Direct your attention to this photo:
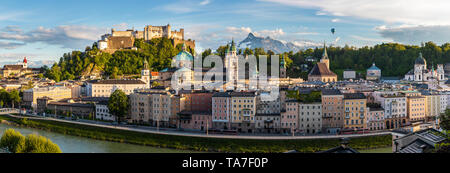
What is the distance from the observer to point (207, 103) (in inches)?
1078

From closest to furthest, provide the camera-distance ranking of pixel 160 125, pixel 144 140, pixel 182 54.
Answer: pixel 144 140, pixel 160 125, pixel 182 54

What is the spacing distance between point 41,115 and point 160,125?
1297cm

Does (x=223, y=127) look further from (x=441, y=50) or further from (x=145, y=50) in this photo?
(x=441, y=50)

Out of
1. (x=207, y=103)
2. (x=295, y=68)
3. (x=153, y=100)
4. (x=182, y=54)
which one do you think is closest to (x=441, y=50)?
(x=295, y=68)

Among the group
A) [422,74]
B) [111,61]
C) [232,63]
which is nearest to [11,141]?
[232,63]

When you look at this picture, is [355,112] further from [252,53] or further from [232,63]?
[252,53]

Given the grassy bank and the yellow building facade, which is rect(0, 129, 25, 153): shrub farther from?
the yellow building facade

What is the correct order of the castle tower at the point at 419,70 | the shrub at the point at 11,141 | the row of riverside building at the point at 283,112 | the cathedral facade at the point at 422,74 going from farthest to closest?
the castle tower at the point at 419,70, the cathedral facade at the point at 422,74, the row of riverside building at the point at 283,112, the shrub at the point at 11,141

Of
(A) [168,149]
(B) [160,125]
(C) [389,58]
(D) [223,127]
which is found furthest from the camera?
(C) [389,58]

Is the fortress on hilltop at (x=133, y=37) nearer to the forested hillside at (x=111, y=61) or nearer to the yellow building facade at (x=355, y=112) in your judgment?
the forested hillside at (x=111, y=61)

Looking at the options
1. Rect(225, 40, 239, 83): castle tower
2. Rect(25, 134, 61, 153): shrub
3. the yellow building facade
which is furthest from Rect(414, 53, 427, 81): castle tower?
Rect(25, 134, 61, 153): shrub

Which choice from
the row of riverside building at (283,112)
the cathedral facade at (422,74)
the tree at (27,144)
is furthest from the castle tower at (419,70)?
the tree at (27,144)

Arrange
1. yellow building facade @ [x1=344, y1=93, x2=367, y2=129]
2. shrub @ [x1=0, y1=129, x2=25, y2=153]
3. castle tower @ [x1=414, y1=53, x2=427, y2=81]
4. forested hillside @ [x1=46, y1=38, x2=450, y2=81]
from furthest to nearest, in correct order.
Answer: forested hillside @ [x1=46, y1=38, x2=450, y2=81] → castle tower @ [x1=414, y1=53, x2=427, y2=81] → yellow building facade @ [x1=344, y1=93, x2=367, y2=129] → shrub @ [x1=0, y1=129, x2=25, y2=153]
